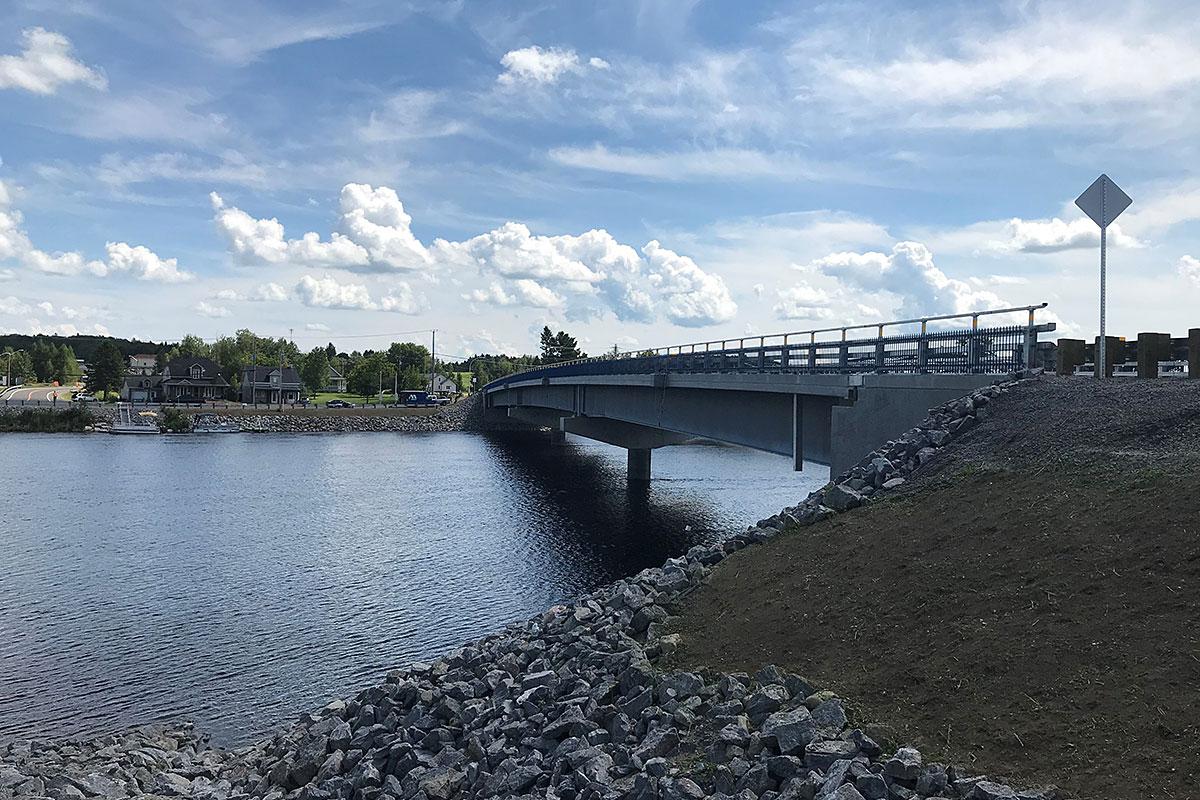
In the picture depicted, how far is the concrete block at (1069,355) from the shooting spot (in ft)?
71.8

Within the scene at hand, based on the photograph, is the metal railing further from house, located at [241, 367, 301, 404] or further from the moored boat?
house, located at [241, 367, 301, 404]

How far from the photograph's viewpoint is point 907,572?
12.2 m

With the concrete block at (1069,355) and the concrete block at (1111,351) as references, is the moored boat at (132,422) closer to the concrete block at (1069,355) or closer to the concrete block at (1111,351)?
the concrete block at (1069,355)

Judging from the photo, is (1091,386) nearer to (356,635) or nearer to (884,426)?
(884,426)

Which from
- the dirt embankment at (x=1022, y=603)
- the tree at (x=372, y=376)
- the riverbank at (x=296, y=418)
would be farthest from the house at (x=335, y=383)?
the dirt embankment at (x=1022, y=603)

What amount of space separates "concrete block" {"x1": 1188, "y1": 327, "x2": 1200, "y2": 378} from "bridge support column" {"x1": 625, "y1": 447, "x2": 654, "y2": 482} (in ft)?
134

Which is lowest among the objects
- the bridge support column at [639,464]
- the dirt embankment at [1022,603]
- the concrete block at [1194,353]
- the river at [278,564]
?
the river at [278,564]

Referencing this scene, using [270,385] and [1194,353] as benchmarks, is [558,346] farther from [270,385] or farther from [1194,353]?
[1194,353]

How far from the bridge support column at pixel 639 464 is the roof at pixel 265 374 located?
98.2 m

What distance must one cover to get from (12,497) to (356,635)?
3367 centimetres

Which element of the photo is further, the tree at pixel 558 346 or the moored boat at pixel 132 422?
the tree at pixel 558 346

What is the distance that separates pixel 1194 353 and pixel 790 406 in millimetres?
11580

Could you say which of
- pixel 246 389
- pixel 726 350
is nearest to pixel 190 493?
pixel 726 350

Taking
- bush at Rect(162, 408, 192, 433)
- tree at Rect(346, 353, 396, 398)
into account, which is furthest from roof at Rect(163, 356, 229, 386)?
bush at Rect(162, 408, 192, 433)
